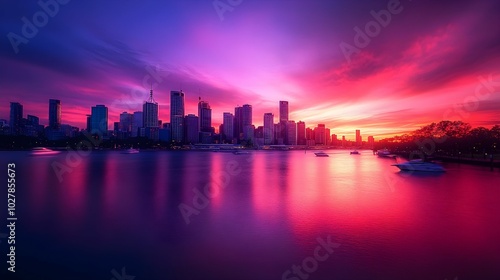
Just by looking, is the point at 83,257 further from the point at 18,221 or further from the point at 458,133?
the point at 458,133

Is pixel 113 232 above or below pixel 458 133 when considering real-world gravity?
below

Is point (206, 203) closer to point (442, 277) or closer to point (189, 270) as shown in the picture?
point (189, 270)

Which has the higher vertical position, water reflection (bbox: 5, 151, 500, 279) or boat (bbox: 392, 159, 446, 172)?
boat (bbox: 392, 159, 446, 172)

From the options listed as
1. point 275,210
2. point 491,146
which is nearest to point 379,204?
point 275,210

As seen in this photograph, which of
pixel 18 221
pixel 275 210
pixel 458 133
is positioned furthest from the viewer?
pixel 458 133

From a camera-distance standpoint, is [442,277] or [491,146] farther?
[491,146]

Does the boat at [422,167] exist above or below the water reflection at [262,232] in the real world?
above

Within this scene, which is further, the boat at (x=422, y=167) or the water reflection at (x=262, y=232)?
the boat at (x=422, y=167)

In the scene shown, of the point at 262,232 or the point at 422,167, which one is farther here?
the point at 422,167

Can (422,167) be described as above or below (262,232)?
above

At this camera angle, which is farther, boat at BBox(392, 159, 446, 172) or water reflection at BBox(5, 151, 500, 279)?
boat at BBox(392, 159, 446, 172)

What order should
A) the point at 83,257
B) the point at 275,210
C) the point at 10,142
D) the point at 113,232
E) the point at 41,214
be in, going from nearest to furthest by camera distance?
the point at 83,257 → the point at 113,232 → the point at 41,214 → the point at 275,210 → the point at 10,142
